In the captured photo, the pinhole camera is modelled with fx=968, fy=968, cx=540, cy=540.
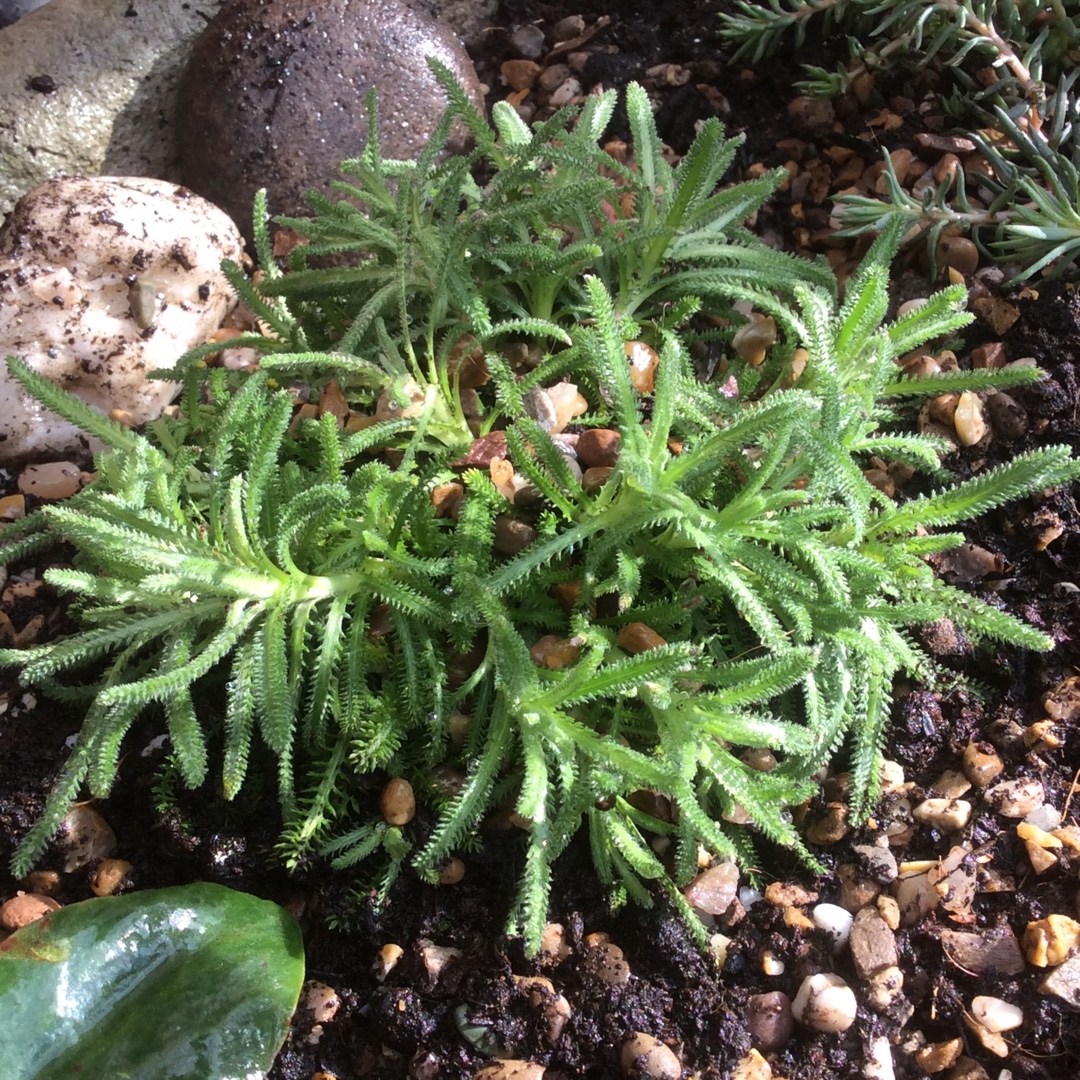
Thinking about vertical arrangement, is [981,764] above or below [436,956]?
below

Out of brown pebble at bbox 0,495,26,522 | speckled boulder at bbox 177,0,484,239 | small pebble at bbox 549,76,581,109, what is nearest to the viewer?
brown pebble at bbox 0,495,26,522

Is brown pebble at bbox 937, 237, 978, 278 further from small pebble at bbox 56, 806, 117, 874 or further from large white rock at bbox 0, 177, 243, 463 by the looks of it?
small pebble at bbox 56, 806, 117, 874

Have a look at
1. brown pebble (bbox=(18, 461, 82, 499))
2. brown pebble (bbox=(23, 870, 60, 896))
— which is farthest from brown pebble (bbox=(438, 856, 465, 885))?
brown pebble (bbox=(18, 461, 82, 499))

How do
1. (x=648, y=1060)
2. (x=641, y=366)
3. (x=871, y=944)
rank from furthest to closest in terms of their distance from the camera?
1. (x=641, y=366)
2. (x=871, y=944)
3. (x=648, y=1060)

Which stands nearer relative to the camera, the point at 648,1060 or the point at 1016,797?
the point at 648,1060

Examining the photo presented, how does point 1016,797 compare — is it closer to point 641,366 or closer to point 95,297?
point 641,366

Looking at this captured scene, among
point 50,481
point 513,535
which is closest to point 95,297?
point 50,481
